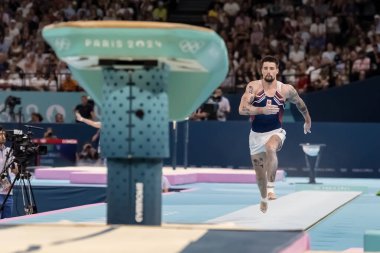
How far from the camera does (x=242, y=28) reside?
2169cm

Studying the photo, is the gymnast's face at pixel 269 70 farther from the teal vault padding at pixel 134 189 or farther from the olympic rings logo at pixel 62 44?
the olympic rings logo at pixel 62 44

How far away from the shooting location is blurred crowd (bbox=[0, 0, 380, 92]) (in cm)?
1989

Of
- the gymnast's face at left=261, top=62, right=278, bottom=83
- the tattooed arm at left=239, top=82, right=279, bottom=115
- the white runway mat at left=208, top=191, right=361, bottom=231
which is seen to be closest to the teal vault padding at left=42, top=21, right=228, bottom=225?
the white runway mat at left=208, top=191, right=361, bottom=231

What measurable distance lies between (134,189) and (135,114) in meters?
0.42

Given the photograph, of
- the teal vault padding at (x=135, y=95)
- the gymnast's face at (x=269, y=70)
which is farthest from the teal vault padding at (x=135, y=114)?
the gymnast's face at (x=269, y=70)

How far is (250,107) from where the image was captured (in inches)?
344

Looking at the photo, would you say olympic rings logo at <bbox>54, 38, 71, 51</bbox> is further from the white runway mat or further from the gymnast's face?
the gymnast's face

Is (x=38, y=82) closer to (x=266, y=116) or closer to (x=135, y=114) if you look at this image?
(x=266, y=116)

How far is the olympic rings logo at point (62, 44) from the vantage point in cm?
469

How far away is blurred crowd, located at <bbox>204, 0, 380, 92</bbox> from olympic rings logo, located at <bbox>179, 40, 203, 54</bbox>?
1472 cm

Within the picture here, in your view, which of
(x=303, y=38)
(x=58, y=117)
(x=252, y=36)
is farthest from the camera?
(x=252, y=36)

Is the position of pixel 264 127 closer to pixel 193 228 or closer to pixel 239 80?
pixel 193 228

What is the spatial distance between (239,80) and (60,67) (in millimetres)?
4525

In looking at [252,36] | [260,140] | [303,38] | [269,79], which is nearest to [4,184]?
[260,140]
